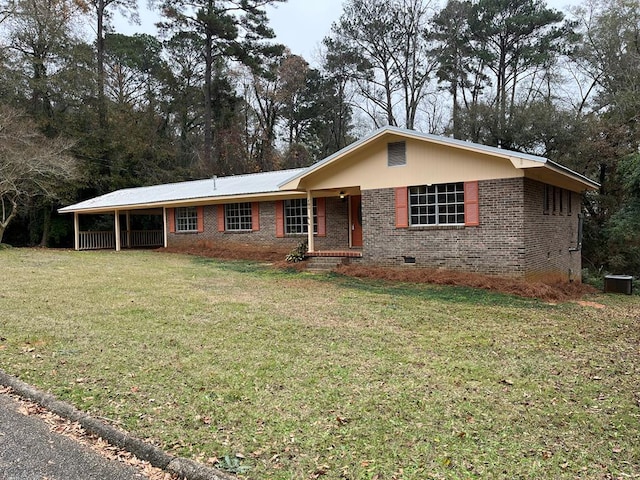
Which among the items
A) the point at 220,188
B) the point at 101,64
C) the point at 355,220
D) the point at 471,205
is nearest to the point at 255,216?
the point at 220,188

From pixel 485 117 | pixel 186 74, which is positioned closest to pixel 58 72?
pixel 186 74

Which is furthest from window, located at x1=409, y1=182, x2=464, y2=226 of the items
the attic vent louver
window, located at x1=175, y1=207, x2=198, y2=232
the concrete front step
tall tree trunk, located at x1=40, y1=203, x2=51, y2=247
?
tall tree trunk, located at x1=40, y1=203, x2=51, y2=247

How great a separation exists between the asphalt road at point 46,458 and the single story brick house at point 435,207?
978 cm

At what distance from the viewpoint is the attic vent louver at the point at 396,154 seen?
12.5 meters

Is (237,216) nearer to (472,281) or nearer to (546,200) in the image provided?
(472,281)

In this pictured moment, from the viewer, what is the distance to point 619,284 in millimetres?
12617

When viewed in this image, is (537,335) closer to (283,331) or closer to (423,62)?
(283,331)

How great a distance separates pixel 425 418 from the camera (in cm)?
363

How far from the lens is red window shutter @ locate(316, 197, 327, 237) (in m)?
15.9

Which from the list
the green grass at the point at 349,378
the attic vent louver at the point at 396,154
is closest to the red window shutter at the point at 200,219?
the attic vent louver at the point at 396,154

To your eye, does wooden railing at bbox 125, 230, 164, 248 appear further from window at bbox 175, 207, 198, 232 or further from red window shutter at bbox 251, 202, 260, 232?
red window shutter at bbox 251, 202, 260, 232

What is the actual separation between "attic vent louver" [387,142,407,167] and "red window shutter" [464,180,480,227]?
189cm

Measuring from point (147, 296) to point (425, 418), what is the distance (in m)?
6.85

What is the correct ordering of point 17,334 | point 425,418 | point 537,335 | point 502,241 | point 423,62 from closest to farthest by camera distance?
1. point 425,418
2. point 17,334
3. point 537,335
4. point 502,241
5. point 423,62
